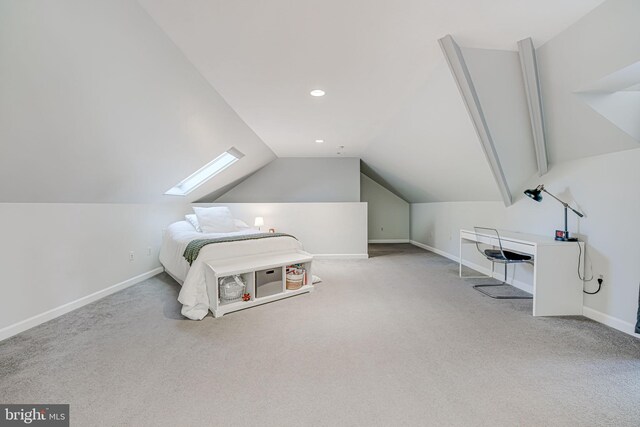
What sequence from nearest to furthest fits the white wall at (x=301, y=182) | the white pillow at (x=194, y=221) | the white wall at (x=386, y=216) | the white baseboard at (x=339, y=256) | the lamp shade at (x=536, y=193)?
1. the lamp shade at (x=536, y=193)
2. the white pillow at (x=194, y=221)
3. the white baseboard at (x=339, y=256)
4. the white wall at (x=301, y=182)
5. the white wall at (x=386, y=216)

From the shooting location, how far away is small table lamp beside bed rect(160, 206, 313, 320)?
2.78 meters

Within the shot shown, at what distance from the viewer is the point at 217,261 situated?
308 centimetres

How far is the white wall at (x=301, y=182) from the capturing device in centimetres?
629

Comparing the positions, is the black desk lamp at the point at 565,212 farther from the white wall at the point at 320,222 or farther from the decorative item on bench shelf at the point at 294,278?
the white wall at the point at 320,222

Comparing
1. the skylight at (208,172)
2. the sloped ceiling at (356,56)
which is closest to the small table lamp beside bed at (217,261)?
the skylight at (208,172)

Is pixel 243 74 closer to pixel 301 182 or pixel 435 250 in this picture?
pixel 301 182

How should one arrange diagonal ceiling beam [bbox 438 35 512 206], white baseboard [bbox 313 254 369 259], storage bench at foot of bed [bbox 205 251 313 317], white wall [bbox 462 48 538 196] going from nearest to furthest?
diagonal ceiling beam [bbox 438 35 512 206]
white wall [bbox 462 48 538 196]
storage bench at foot of bed [bbox 205 251 313 317]
white baseboard [bbox 313 254 369 259]

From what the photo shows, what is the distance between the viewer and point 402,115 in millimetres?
3584

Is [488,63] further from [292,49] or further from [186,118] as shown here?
[186,118]

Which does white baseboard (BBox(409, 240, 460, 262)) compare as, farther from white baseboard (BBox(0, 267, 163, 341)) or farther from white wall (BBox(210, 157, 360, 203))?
white baseboard (BBox(0, 267, 163, 341))

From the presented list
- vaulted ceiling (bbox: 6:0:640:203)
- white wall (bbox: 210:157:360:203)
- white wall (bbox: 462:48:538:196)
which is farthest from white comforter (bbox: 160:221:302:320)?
white wall (bbox: 462:48:538:196)

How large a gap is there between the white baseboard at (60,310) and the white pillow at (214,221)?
106 cm

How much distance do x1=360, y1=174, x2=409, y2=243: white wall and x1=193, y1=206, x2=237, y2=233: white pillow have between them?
174 inches

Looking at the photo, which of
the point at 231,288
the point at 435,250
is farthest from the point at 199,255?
the point at 435,250
